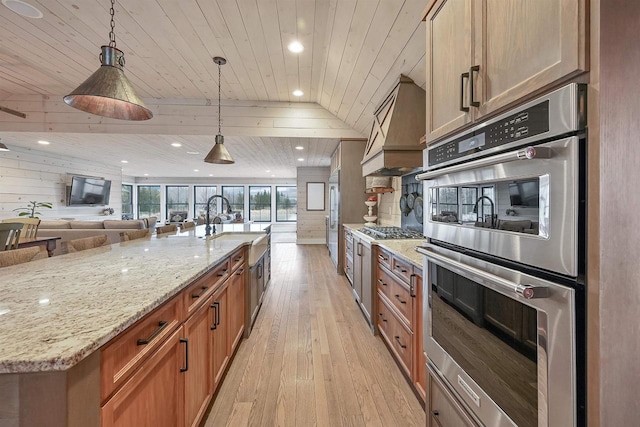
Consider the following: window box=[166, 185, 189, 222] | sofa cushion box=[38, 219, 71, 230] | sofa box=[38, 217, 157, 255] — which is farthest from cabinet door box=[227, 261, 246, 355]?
window box=[166, 185, 189, 222]

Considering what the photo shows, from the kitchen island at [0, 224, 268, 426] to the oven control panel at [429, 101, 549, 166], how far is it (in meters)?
1.24

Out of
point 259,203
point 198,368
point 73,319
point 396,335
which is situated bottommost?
point 396,335

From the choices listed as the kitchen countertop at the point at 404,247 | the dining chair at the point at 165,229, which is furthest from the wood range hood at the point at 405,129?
the dining chair at the point at 165,229

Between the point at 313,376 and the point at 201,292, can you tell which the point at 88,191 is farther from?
the point at 313,376

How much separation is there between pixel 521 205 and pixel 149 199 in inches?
529

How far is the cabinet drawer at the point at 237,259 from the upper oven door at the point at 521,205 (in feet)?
5.15

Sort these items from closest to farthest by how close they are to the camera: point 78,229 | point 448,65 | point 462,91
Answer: point 462,91, point 448,65, point 78,229

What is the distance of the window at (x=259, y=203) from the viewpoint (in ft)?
39.4

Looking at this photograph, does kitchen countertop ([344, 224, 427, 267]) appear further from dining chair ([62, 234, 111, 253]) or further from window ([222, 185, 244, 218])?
window ([222, 185, 244, 218])

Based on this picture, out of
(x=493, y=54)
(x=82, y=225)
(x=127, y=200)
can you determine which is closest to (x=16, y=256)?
(x=493, y=54)

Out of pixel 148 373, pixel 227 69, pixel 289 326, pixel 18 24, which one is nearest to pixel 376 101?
pixel 227 69

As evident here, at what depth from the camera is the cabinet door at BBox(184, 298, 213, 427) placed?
129 centimetres

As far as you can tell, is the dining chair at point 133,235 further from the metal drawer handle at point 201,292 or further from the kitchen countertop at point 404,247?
the kitchen countertop at point 404,247

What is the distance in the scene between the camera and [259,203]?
39.6ft
